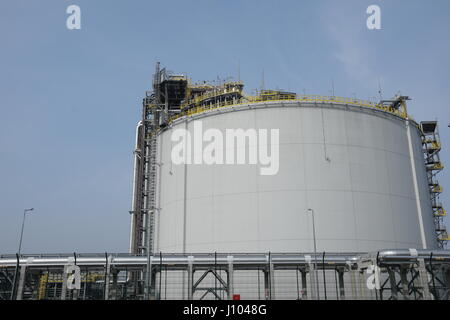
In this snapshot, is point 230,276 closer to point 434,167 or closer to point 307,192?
point 307,192

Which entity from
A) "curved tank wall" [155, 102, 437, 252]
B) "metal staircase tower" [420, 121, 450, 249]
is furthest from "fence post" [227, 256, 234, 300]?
"metal staircase tower" [420, 121, 450, 249]

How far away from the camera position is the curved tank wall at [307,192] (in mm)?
33594

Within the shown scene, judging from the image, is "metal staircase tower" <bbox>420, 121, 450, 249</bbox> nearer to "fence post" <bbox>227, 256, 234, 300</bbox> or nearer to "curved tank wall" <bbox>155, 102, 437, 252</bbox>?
"curved tank wall" <bbox>155, 102, 437, 252</bbox>

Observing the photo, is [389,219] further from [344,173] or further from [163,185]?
[163,185]

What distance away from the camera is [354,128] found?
36.8m

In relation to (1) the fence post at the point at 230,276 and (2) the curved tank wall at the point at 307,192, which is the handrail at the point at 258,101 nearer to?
(2) the curved tank wall at the point at 307,192

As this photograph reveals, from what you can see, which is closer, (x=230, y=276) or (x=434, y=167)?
(x=230, y=276)

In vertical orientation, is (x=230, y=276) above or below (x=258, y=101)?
below

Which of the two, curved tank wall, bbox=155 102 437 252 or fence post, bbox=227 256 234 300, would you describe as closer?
fence post, bbox=227 256 234 300

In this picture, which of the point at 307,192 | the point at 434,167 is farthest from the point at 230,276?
the point at 434,167

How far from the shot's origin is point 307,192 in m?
34.1

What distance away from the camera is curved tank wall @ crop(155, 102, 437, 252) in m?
33.6
